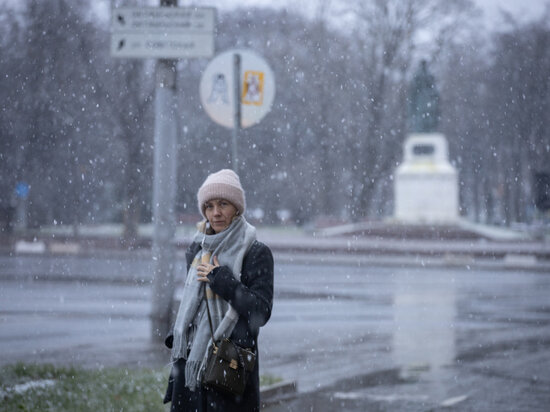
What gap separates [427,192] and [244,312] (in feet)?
113

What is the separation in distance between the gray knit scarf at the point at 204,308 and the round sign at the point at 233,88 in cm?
413

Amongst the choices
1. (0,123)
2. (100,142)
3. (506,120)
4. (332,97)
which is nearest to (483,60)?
(506,120)

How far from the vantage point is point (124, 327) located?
1124 centimetres

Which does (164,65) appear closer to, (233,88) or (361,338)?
(233,88)

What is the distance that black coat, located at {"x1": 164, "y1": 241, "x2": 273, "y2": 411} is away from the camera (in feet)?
12.0

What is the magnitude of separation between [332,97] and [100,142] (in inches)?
489

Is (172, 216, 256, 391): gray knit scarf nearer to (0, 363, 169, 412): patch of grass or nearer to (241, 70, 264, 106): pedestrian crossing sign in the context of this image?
(0, 363, 169, 412): patch of grass

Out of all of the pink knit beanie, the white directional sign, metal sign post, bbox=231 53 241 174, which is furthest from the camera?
the white directional sign

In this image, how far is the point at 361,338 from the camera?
35.1ft

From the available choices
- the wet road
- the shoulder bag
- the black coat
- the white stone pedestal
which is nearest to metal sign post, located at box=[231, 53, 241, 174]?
the wet road

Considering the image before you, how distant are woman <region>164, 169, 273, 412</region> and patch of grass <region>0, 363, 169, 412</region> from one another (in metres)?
2.41

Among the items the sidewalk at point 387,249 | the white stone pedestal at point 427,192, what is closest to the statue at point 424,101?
the white stone pedestal at point 427,192

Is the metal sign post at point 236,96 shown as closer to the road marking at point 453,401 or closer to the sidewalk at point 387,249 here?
the road marking at point 453,401

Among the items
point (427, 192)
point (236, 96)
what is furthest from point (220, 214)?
point (427, 192)
